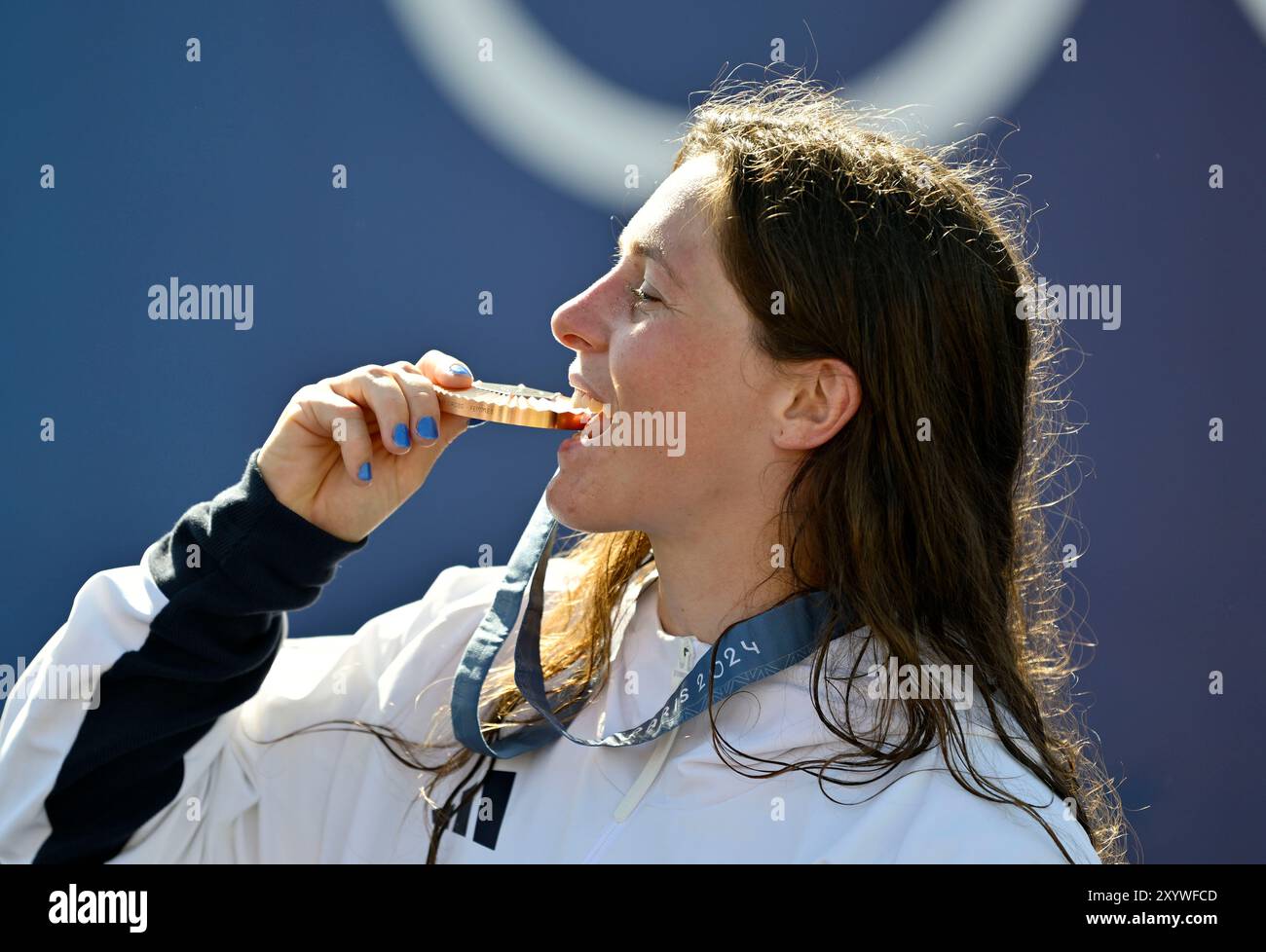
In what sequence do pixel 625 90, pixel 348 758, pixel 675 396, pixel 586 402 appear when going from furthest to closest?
pixel 625 90
pixel 348 758
pixel 586 402
pixel 675 396

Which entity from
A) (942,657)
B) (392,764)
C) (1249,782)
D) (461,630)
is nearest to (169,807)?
(392,764)

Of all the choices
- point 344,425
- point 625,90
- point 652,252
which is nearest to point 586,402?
point 652,252

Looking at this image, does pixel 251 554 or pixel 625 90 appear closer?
pixel 251 554

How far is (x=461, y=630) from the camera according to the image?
6.21 feet

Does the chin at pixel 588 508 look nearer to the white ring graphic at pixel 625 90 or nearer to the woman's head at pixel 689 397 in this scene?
the woman's head at pixel 689 397

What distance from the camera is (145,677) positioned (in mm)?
1715

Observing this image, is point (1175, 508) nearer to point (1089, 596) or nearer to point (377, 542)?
point (1089, 596)

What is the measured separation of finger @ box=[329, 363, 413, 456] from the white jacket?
0.54ft

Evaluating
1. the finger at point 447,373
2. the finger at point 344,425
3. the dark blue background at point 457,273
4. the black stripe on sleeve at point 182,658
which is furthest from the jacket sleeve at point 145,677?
the dark blue background at point 457,273

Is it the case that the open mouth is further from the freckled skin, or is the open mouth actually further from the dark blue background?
the dark blue background

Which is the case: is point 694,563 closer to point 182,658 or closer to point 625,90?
point 182,658

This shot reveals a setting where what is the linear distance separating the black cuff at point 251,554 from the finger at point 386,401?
155mm

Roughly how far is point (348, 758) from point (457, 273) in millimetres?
1005

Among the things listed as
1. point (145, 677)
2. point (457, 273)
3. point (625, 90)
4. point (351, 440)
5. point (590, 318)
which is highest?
point (625, 90)
